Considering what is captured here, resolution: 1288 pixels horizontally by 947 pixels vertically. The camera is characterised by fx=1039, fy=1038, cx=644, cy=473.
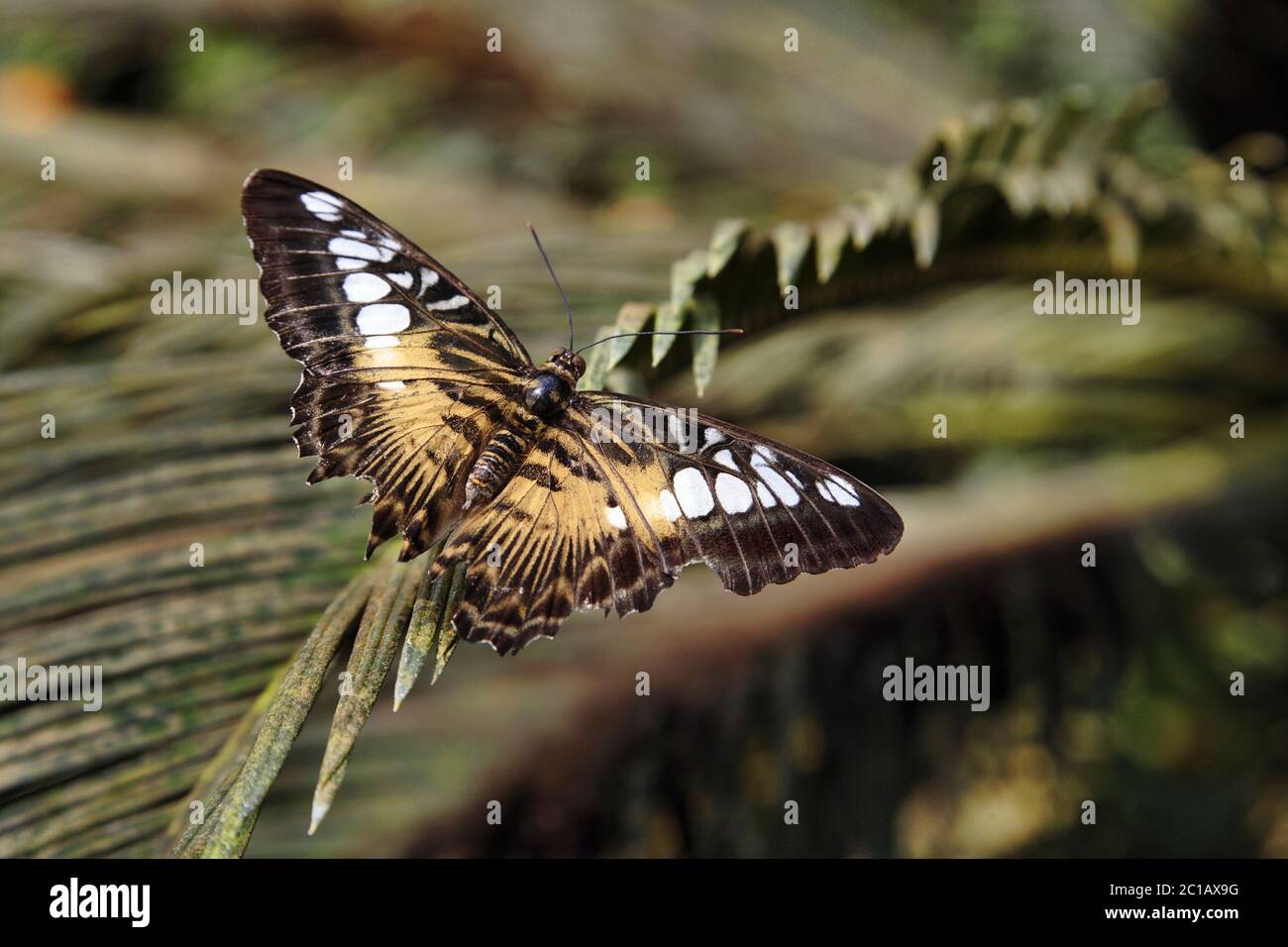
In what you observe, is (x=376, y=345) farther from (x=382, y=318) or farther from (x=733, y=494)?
(x=733, y=494)

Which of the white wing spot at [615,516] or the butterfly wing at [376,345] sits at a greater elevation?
the butterfly wing at [376,345]

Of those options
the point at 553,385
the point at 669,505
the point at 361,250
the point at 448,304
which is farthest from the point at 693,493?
the point at 361,250

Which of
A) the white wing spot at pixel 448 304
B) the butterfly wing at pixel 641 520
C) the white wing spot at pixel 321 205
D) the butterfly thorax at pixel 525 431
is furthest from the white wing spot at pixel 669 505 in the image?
the white wing spot at pixel 321 205

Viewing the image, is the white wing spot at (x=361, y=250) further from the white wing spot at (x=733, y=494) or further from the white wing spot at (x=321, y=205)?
the white wing spot at (x=733, y=494)

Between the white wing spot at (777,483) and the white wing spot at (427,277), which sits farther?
the white wing spot at (427,277)

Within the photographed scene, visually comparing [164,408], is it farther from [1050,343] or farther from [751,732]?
[1050,343]

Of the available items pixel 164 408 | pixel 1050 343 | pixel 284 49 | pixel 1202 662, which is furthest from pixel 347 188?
pixel 1202 662

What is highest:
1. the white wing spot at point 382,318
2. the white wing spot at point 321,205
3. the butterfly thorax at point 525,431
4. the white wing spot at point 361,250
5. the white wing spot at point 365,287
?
the white wing spot at point 321,205
